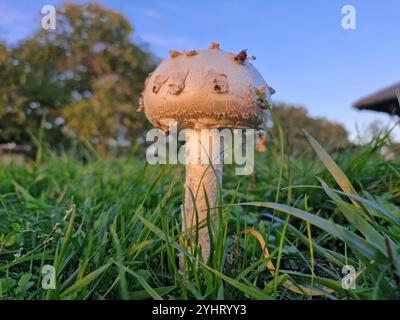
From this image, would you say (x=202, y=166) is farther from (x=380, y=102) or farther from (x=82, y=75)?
(x=82, y=75)

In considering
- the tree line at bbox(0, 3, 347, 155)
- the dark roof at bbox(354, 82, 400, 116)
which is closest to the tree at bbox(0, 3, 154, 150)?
the tree line at bbox(0, 3, 347, 155)

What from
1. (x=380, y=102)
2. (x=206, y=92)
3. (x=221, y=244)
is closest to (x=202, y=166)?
(x=206, y=92)

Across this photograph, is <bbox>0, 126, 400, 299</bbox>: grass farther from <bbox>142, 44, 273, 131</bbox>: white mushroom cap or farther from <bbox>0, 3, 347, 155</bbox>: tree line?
<bbox>0, 3, 347, 155</bbox>: tree line

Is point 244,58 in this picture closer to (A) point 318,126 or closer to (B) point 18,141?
(B) point 18,141

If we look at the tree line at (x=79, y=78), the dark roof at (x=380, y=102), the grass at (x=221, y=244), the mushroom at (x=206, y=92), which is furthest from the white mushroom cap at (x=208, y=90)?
the tree line at (x=79, y=78)

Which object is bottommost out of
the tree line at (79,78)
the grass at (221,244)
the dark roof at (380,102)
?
the grass at (221,244)

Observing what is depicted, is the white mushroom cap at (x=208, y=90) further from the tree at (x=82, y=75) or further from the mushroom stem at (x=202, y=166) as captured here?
the tree at (x=82, y=75)
